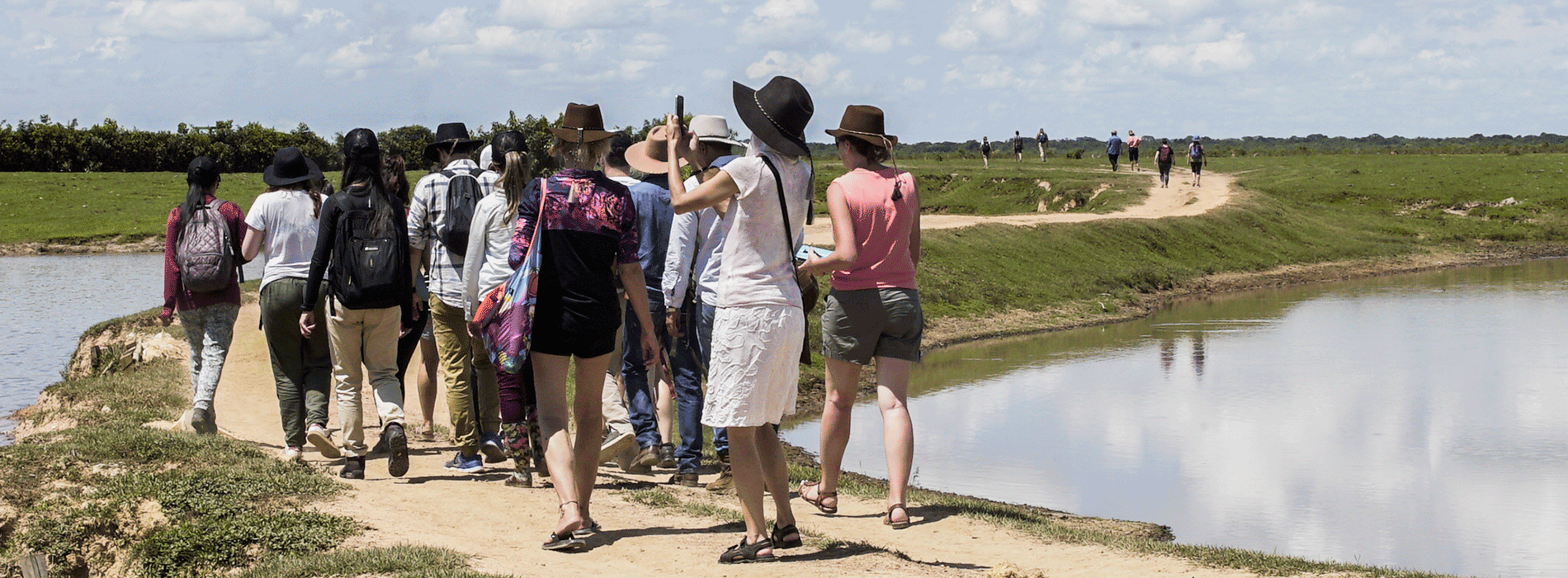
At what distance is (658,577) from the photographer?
16.9ft

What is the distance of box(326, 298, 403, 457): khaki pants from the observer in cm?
684

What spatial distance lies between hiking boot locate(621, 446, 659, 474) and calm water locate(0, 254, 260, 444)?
18.5 feet

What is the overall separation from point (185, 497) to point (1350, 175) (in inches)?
1712

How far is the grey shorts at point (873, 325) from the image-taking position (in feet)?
20.0

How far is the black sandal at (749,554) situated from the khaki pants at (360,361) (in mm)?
2529

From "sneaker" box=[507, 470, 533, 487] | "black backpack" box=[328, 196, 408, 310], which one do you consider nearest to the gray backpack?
"black backpack" box=[328, 196, 408, 310]

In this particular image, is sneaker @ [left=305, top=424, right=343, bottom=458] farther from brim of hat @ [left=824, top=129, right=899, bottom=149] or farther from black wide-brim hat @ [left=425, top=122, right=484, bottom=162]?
brim of hat @ [left=824, top=129, right=899, bottom=149]

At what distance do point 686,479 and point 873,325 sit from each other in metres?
1.68

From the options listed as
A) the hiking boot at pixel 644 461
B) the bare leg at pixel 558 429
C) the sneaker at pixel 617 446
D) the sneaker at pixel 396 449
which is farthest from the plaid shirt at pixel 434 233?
the bare leg at pixel 558 429

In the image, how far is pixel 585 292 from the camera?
17.3 feet

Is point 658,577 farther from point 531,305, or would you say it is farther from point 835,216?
point 835,216

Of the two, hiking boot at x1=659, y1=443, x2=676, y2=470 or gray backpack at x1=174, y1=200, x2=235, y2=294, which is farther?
gray backpack at x1=174, y1=200, x2=235, y2=294

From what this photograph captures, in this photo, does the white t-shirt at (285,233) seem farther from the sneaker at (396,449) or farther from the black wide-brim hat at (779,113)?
the black wide-brim hat at (779,113)

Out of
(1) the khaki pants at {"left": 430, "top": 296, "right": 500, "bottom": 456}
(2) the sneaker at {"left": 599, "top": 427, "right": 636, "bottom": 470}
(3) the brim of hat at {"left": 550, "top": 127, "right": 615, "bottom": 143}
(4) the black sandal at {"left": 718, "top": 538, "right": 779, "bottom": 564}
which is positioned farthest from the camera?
(1) the khaki pants at {"left": 430, "top": 296, "right": 500, "bottom": 456}
